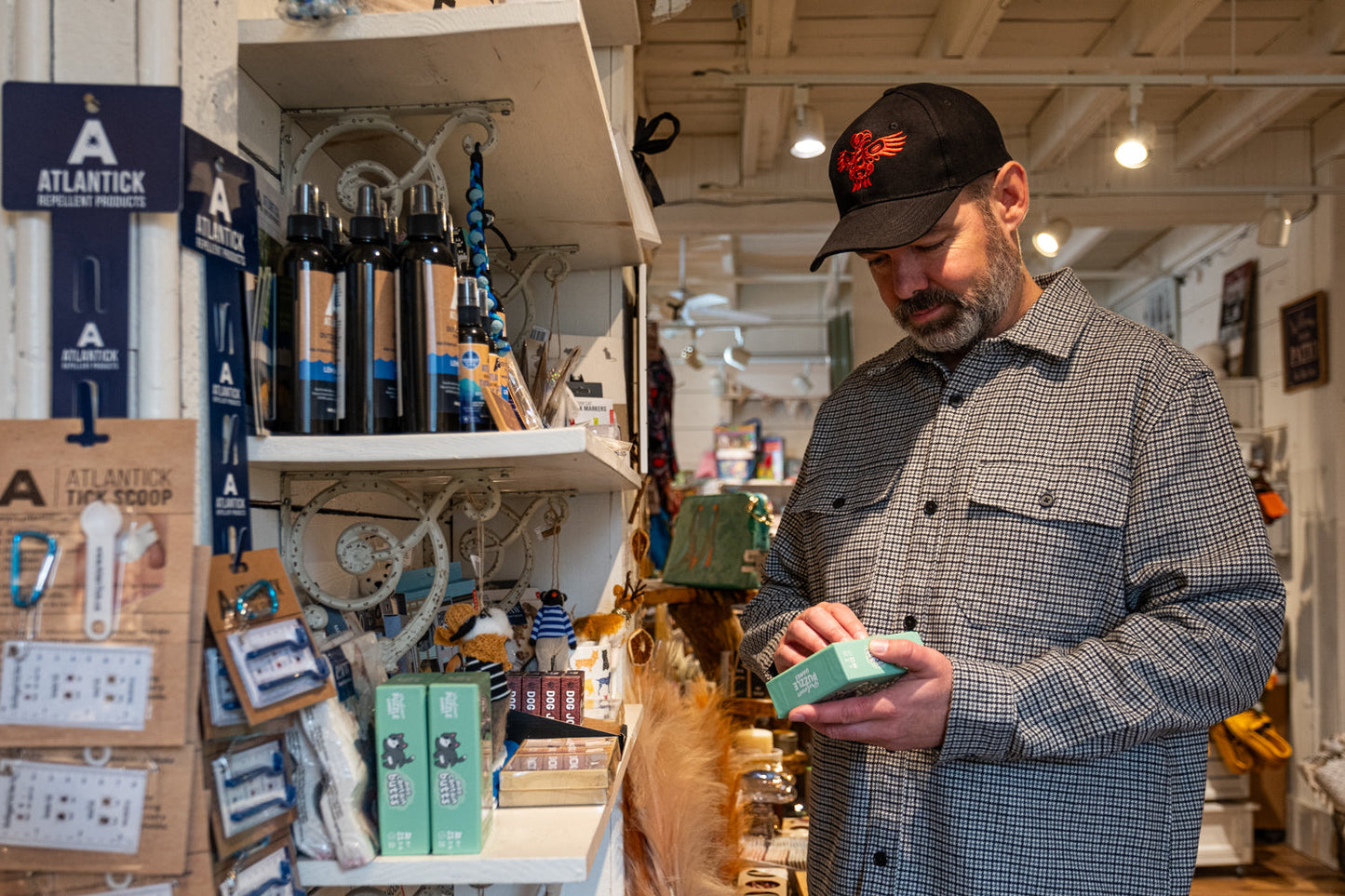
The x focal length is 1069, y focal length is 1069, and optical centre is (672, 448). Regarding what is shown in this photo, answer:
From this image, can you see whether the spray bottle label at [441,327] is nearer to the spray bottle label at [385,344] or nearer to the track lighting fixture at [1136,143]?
the spray bottle label at [385,344]

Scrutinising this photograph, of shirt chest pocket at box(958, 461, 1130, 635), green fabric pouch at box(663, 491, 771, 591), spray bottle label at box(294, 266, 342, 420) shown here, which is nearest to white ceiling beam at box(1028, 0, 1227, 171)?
green fabric pouch at box(663, 491, 771, 591)

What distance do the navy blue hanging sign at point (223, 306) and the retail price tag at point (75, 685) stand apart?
0.53 ft

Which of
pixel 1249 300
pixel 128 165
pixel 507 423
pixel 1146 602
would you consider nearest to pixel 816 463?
pixel 1146 602

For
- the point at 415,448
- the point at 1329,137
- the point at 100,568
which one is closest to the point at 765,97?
the point at 1329,137

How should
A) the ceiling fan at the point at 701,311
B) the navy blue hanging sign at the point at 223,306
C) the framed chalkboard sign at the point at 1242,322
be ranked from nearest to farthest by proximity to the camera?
1. the navy blue hanging sign at the point at 223,306
2. the framed chalkboard sign at the point at 1242,322
3. the ceiling fan at the point at 701,311

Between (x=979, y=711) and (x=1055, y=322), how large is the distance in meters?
0.58

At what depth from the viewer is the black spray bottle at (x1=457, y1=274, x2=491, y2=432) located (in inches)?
44.1

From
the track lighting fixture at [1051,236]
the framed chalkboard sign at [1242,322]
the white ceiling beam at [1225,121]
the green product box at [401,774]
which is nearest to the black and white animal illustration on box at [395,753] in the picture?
the green product box at [401,774]

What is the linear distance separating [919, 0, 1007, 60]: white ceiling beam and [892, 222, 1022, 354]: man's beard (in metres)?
2.54

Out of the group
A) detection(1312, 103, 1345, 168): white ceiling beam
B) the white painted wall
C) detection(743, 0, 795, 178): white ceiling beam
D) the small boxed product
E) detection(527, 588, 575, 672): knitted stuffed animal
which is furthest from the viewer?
the white painted wall

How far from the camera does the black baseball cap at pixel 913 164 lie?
1448 mm

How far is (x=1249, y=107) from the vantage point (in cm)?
470

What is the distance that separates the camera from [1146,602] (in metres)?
1.34

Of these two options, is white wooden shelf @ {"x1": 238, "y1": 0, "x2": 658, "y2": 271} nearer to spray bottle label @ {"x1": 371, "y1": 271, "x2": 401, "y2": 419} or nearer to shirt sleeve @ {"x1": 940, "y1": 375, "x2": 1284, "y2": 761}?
spray bottle label @ {"x1": 371, "y1": 271, "x2": 401, "y2": 419}
